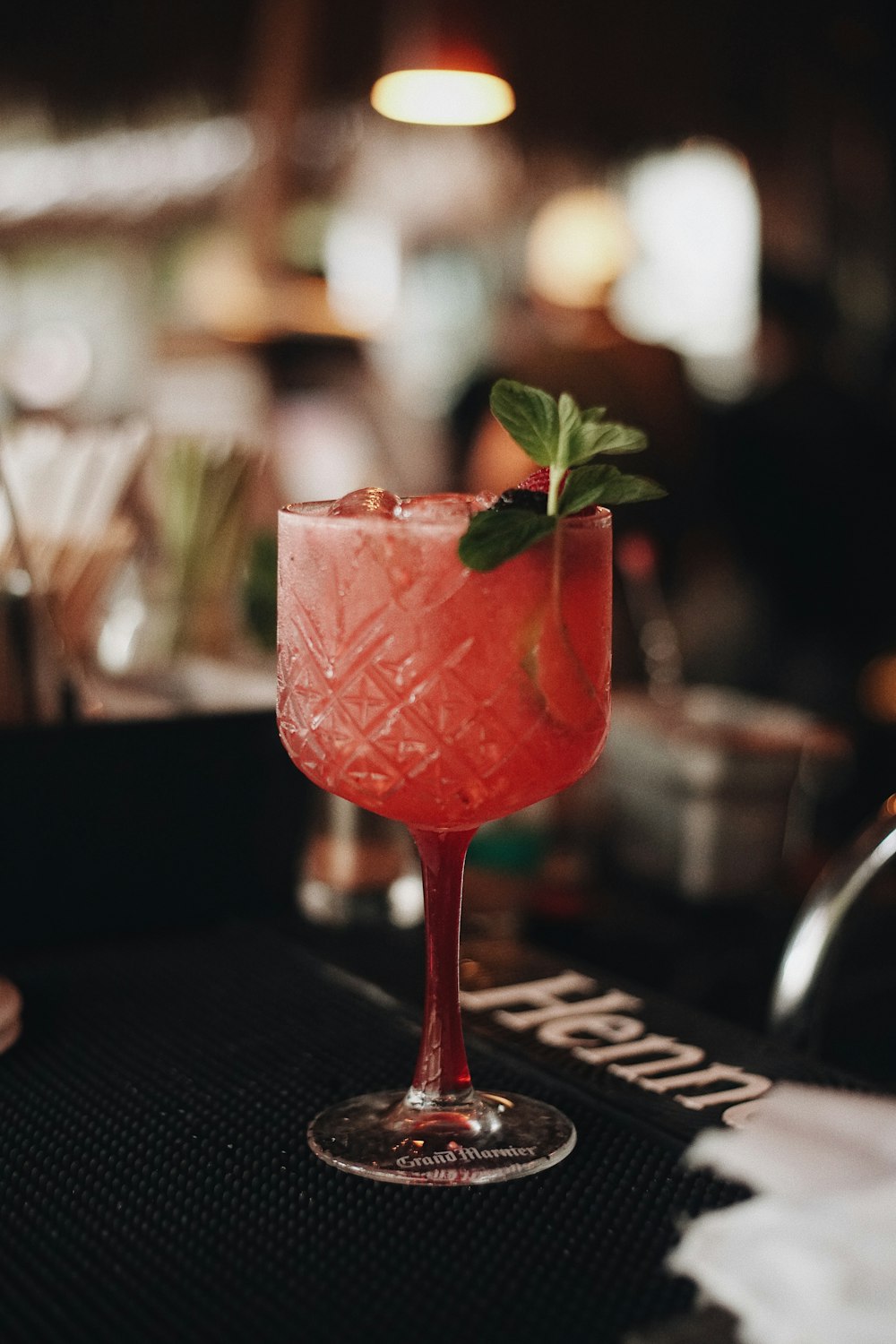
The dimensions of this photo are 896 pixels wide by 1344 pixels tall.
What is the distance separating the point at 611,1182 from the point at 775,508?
4.46 meters

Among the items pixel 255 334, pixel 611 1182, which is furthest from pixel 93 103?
pixel 611 1182

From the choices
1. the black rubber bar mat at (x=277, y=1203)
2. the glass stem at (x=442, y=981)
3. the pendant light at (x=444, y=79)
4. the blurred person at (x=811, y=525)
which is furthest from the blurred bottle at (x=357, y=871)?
the blurred person at (x=811, y=525)

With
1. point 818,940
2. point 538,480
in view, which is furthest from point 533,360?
point 538,480

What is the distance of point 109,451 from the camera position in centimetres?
141

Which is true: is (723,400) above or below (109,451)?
above

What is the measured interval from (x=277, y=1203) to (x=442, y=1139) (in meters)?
0.11

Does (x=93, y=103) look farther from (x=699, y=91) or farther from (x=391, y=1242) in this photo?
(x=391, y=1242)

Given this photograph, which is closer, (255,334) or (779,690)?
(779,690)

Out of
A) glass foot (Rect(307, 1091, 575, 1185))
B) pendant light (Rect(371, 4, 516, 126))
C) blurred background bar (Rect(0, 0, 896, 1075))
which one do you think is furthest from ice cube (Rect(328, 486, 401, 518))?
pendant light (Rect(371, 4, 516, 126))

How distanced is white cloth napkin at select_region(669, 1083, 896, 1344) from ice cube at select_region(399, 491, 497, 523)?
364mm

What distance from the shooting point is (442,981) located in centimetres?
78

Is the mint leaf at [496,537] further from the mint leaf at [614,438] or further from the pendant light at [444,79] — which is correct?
the pendant light at [444,79]

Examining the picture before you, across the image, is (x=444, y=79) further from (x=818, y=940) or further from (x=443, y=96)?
(x=818, y=940)

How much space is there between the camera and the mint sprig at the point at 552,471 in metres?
0.68
